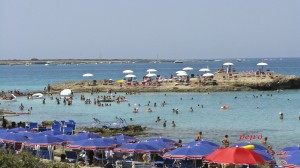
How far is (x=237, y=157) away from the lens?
1769cm

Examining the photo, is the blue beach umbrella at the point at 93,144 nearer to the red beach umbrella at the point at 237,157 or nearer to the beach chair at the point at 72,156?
the beach chair at the point at 72,156

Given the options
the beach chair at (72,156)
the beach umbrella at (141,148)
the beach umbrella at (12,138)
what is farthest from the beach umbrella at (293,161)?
the beach umbrella at (12,138)

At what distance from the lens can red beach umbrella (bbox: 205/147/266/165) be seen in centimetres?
1761

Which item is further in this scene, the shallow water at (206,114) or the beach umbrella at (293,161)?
the shallow water at (206,114)

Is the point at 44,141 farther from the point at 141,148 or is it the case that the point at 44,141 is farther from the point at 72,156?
the point at 141,148

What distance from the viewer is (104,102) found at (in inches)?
2291

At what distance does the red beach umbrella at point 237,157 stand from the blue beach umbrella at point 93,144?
6495 millimetres

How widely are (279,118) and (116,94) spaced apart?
97.0ft

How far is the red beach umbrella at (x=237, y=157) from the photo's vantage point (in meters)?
17.6

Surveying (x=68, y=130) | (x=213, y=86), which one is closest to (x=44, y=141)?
(x=68, y=130)

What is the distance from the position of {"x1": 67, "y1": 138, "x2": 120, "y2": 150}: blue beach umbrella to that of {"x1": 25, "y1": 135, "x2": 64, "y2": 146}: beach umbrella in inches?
31.7

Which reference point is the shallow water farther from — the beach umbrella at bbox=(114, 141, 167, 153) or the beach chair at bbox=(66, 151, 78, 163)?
the beach chair at bbox=(66, 151, 78, 163)

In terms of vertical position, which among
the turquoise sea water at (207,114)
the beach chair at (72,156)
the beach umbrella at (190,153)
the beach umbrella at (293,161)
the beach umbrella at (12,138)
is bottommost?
the turquoise sea water at (207,114)

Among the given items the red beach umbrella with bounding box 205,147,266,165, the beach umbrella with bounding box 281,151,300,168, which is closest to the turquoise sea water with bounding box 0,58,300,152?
the beach umbrella with bounding box 281,151,300,168
